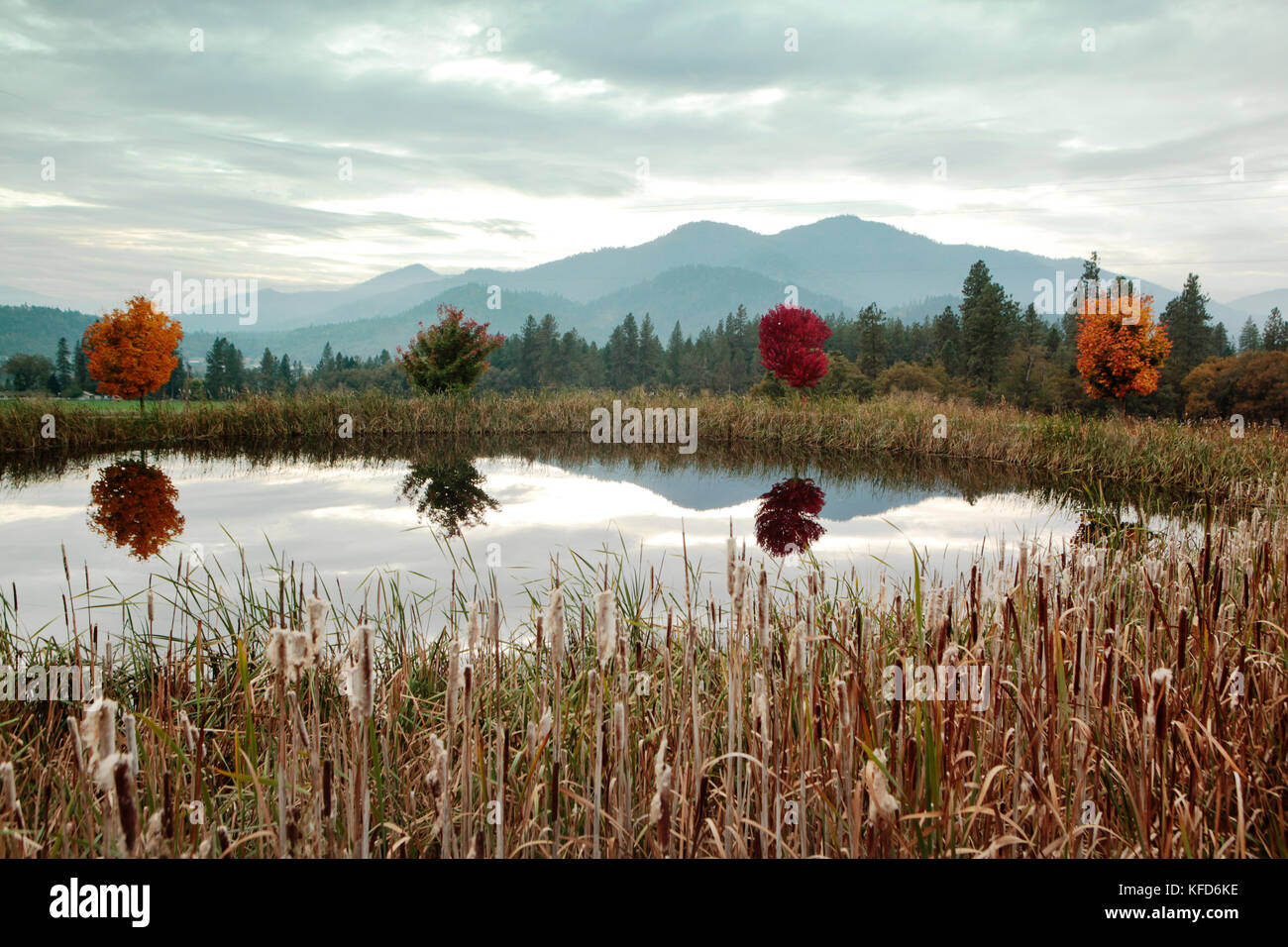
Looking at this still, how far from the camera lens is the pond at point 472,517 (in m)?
5.60

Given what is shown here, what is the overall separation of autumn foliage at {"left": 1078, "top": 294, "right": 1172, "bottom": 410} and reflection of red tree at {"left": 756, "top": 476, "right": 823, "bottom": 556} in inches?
501

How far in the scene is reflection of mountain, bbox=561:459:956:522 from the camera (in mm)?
9180

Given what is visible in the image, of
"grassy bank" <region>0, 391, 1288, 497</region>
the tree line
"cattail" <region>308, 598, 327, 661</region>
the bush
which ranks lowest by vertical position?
"cattail" <region>308, 598, 327, 661</region>

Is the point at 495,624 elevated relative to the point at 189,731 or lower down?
elevated

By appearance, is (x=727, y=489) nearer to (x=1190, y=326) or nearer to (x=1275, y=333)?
(x=1190, y=326)

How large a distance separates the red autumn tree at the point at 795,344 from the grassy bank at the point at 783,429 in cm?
214

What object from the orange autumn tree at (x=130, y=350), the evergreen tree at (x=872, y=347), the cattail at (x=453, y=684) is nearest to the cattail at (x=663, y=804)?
the cattail at (x=453, y=684)

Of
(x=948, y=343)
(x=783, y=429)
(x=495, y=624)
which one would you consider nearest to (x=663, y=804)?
(x=495, y=624)

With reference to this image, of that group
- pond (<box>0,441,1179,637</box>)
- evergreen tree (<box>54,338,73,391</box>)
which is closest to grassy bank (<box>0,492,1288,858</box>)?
pond (<box>0,441,1179,637</box>)

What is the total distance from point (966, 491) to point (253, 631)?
930cm

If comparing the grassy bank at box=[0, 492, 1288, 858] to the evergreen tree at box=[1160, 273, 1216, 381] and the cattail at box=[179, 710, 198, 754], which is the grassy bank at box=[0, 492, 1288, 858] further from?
the evergreen tree at box=[1160, 273, 1216, 381]

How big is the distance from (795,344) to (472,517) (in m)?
14.3

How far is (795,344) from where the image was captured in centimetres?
2052

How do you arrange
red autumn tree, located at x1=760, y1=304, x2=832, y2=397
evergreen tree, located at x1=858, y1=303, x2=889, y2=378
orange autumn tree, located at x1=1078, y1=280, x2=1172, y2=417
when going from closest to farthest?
orange autumn tree, located at x1=1078, y1=280, x2=1172, y2=417
red autumn tree, located at x1=760, y1=304, x2=832, y2=397
evergreen tree, located at x1=858, y1=303, x2=889, y2=378
